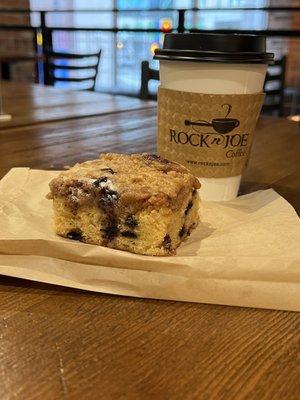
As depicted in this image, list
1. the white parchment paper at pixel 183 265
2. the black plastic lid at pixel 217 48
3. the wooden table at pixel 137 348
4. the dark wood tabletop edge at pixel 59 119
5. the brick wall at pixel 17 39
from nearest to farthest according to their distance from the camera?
the wooden table at pixel 137 348, the white parchment paper at pixel 183 265, the black plastic lid at pixel 217 48, the dark wood tabletop edge at pixel 59 119, the brick wall at pixel 17 39

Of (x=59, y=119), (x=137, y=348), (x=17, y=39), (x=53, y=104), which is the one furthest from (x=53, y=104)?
(x=17, y=39)

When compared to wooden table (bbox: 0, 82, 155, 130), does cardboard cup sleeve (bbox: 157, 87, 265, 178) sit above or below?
above

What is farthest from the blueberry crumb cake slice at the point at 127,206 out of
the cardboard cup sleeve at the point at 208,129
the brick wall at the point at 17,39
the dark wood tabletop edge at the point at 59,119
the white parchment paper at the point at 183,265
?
the brick wall at the point at 17,39

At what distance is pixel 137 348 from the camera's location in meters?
0.37

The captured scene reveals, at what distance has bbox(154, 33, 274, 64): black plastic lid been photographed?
2.03ft

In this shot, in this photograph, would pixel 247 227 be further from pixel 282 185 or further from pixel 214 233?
pixel 282 185

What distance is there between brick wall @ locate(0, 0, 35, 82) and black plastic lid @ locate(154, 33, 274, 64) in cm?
479

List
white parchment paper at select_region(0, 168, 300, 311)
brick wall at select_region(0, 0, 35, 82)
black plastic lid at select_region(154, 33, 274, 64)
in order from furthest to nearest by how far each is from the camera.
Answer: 1. brick wall at select_region(0, 0, 35, 82)
2. black plastic lid at select_region(154, 33, 274, 64)
3. white parchment paper at select_region(0, 168, 300, 311)

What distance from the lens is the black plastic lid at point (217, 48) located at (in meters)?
0.62

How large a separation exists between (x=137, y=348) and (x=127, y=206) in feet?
0.52

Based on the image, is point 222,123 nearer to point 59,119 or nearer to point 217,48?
point 217,48

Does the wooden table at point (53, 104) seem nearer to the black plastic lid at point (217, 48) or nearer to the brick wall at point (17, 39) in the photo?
the black plastic lid at point (217, 48)

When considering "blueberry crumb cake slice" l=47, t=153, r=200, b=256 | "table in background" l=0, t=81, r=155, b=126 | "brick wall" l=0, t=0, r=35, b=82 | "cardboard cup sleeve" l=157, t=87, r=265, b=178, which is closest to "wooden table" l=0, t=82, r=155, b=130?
"table in background" l=0, t=81, r=155, b=126

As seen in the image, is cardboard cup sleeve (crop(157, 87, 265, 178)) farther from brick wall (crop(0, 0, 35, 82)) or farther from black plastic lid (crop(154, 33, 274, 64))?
brick wall (crop(0, 0, 35, 82))
